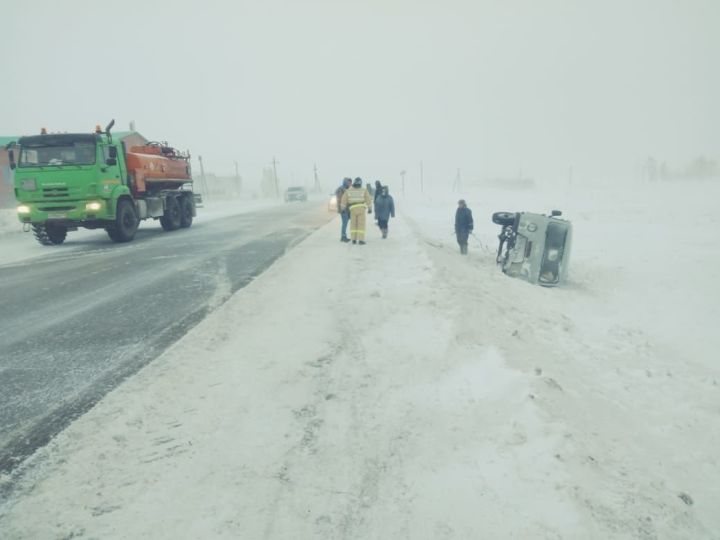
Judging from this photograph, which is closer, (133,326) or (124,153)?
(133,326)

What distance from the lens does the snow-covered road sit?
2170 mm

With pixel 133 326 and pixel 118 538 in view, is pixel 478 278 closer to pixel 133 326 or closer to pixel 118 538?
pixel 133 326

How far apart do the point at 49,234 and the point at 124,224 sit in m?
2.16

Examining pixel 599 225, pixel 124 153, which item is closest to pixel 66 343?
pixel 124 153

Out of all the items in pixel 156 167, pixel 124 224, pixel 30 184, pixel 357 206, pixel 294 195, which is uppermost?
pixel 156 167

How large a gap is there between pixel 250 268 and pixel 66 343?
150 inches

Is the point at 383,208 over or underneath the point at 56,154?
underneath

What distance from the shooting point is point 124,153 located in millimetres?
13008

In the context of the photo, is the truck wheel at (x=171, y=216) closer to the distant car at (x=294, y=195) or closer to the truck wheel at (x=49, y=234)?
the truck wheel at (x=49, y=234)

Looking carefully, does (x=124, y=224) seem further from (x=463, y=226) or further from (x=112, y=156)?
(x=463, y=226)

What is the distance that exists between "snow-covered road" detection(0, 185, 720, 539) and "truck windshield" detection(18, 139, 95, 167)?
8.82 m

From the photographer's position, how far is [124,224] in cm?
1257

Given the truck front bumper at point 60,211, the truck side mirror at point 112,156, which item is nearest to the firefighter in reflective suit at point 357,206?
the truck side mirror at point 112,156

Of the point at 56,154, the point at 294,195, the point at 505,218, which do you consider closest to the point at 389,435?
the point at 505,218
